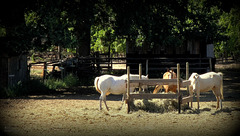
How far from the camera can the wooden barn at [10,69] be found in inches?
648

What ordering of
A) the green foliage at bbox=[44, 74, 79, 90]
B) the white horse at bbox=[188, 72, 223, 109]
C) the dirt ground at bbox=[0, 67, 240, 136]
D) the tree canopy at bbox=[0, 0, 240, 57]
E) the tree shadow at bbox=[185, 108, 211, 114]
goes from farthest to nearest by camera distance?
the green foliage at bbox=[44, 74, 79, 90] < the tree canopy at bbox=[0, 0, 240, 57] < the white horse at bbox=[188, 72, 223, 109] < the tree shadow at bbox=[185, 108, 211, 114] < the dirt ground at bbox=[0, 67, 240, 136]

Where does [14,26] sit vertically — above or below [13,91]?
above

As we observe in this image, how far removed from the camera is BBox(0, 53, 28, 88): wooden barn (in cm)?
1647

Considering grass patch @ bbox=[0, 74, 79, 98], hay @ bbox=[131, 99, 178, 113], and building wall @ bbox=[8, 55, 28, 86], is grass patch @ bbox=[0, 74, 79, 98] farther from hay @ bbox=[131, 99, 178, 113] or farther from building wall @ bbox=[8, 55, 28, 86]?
hay @ bbox=[131, 99, 178, 113]

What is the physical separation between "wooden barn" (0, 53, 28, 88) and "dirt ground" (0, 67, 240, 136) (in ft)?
13.7

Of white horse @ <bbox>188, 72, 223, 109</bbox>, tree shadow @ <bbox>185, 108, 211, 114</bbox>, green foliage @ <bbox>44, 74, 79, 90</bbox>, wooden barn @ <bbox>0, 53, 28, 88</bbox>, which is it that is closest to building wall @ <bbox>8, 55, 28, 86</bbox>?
wooden barn @ <bbox>0, 53, 28, 88</bbox>

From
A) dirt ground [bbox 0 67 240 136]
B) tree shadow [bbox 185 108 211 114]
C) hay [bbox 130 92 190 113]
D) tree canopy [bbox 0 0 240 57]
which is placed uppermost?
tree canopy [bbox 0 0 240 57]

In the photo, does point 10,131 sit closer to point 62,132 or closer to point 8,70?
point 62,132

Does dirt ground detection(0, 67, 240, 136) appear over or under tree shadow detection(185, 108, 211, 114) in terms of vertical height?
under

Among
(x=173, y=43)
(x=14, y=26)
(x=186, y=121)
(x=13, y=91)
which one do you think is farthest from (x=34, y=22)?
(x=186, y=121)

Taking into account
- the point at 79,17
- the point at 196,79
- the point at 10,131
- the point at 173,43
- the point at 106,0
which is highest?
the point at 106,0

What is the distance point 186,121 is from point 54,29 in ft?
34.0

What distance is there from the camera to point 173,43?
69.5 feet

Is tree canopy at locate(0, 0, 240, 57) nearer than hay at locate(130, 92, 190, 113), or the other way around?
hay at locate(130, 92, 190, 113)
